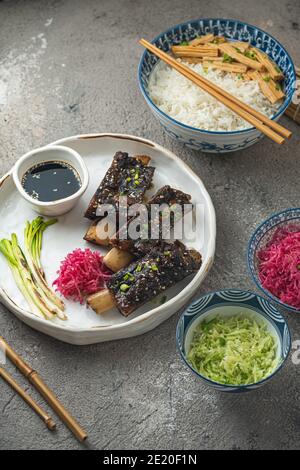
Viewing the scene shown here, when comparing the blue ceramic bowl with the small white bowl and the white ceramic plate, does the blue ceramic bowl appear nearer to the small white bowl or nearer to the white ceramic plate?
the white ceramic plate

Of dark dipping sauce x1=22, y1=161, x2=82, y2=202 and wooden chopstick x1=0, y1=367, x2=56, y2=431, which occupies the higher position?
dark dipping sauce x1=22, y1=161, x2=82, y2=202

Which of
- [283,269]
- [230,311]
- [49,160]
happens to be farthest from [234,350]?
[49,160]

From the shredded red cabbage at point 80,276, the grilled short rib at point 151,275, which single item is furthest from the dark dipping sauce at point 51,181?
the grilled short rib at point 151,275

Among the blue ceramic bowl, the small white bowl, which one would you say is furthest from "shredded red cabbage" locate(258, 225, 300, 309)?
the small white bowl


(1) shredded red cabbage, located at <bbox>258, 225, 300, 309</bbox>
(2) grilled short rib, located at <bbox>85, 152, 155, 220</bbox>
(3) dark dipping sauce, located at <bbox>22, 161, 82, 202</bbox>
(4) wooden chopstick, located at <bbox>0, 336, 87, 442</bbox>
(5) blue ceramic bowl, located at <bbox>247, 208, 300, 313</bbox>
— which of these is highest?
(3) dark dipping sauce, located at <bbox>22, 161, 82, 202</bbox>

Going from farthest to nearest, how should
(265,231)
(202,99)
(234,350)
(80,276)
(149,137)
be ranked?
(149,137)
(202,99)
(265,231)
(80,276)
(234,350)

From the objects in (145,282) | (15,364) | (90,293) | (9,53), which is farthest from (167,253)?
(9,53)

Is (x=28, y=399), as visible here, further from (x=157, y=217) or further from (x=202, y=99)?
(x=202, y=99)

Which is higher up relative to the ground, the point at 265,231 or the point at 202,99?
the point at 202,99
